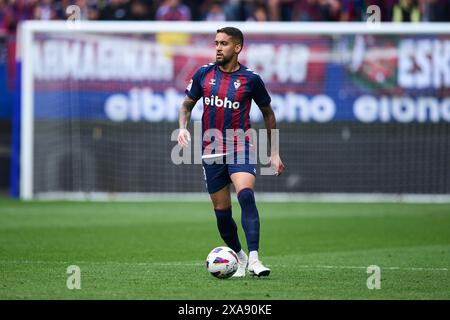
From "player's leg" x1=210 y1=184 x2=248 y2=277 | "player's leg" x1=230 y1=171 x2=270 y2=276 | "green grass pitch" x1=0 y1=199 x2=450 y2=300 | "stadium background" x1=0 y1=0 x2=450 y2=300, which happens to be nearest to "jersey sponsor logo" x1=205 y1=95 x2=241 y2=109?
"player's leg" x1=230 y1=171 x2=270 y2=276

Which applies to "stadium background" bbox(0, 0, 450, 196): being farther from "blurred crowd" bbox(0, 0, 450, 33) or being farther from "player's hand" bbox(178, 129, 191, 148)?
"player's hand" bbox(178, 129, 191, 148)

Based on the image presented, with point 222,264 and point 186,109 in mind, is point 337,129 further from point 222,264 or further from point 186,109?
point 222,264

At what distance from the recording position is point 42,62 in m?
20.7

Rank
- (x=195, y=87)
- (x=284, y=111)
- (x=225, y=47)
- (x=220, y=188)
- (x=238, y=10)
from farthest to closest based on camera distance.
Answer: (x=238, y=10) → (x=284, y=111) → (x=195, y=87) → (x=220, y=188) → (x=225, y=47)

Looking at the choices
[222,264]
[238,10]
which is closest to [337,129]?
[238,10]

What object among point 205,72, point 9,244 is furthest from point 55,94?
point 205,72

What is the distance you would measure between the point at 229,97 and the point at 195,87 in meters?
0.43

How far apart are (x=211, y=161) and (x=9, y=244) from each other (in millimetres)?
4214

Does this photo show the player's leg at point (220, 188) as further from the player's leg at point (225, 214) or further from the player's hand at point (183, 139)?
the player's hand at point (183, 139)

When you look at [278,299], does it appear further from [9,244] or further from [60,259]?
[9,244]

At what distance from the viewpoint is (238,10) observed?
71.6 feet

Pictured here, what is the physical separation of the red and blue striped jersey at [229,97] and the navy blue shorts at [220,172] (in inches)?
9.7

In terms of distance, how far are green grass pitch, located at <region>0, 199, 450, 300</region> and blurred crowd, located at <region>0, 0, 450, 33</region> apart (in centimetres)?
418

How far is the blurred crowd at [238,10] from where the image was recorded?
21.2 m
